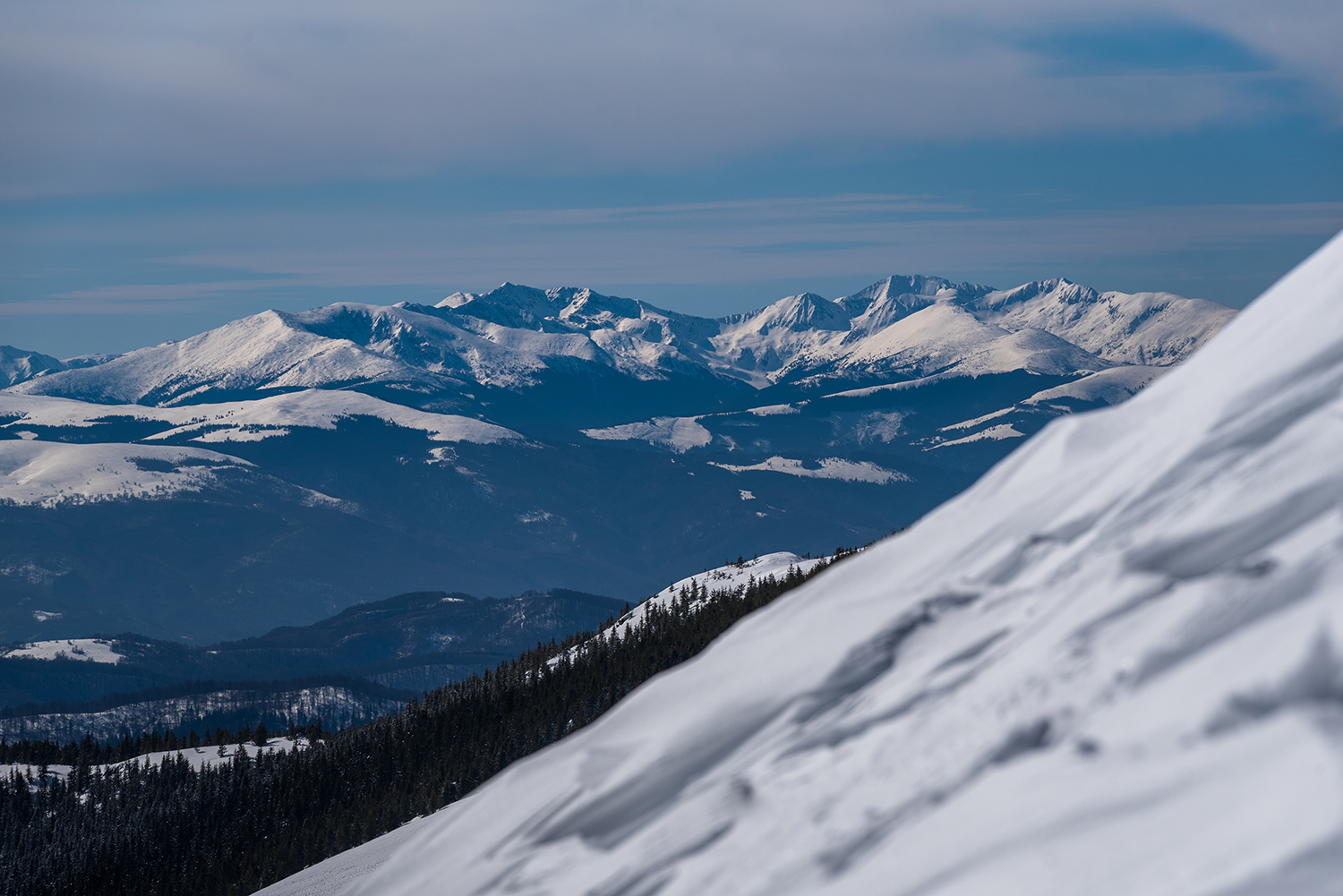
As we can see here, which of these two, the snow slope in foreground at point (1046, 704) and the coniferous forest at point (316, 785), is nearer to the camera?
the snow slope in foreground at point (1046, 704)

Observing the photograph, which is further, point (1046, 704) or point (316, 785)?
point (316, 785)

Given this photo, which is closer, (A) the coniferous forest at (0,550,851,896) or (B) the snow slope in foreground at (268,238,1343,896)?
(B) the snow slope in foreground at (268,238,1343,896)

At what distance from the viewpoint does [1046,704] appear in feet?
25.5

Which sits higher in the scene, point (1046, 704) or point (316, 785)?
point (1046, 704)

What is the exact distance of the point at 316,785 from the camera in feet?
474

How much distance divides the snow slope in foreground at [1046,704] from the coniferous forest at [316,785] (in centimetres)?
9911

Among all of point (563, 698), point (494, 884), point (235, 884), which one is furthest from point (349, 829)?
point (494, 884)

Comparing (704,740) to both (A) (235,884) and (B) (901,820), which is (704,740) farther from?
(A) (235,884)

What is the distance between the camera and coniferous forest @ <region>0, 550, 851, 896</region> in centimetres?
11994

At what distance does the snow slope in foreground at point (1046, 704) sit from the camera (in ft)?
21.3

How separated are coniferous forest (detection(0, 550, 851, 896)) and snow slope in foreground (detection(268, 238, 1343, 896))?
325 ft

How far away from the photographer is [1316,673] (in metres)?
6.51

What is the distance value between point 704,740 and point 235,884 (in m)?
116

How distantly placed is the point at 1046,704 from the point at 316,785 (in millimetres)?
153246
